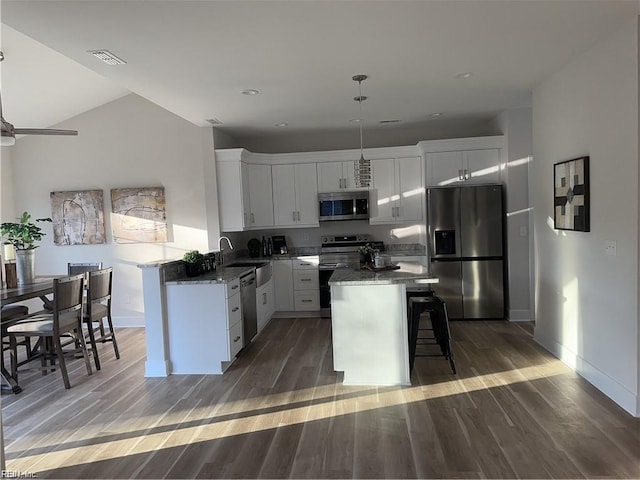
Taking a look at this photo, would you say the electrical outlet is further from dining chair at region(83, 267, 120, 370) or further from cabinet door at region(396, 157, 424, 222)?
dining chair at region(83, 267, 120, 370)

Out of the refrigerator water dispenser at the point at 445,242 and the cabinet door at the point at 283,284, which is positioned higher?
the refrigerator water dispenser at the point at 445,242

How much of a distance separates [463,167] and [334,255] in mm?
2137

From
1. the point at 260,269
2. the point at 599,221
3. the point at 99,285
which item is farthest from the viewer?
the point at 260,269

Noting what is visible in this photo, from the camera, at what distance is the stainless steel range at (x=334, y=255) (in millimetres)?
5996

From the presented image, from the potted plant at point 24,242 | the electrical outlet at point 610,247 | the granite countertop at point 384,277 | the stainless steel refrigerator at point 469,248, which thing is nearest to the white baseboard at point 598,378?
the electrical outlet at point 610,247

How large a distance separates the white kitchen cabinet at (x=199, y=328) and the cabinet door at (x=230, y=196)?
72.0 inches

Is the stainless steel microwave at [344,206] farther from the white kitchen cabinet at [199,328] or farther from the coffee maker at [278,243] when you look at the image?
the white kitchen cabinet at [199,328]

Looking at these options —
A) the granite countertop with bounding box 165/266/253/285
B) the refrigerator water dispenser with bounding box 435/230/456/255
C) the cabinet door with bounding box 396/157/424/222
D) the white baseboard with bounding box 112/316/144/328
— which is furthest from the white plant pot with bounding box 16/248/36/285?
the refrigerator water dispenser with bounding box 435/230/456/255

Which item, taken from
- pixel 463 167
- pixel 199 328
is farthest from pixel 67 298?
pixel 463 167

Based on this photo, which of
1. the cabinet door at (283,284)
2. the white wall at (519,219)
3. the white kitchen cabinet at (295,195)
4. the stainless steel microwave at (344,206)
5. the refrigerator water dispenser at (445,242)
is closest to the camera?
the white wall at (519,219)

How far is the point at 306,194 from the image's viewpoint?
629 cm

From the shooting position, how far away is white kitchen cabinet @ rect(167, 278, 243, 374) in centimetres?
404

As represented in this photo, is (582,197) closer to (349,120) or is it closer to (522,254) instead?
(522,254)

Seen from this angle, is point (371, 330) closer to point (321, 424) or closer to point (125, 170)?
point (321, 424)
